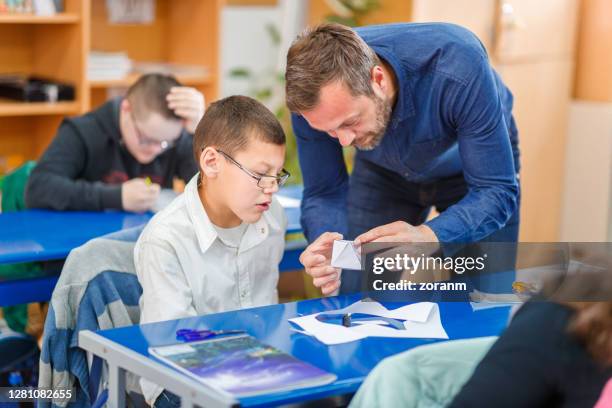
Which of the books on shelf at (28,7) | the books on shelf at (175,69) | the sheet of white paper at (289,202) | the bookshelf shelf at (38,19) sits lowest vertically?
the sheet of white paper at (289,202)

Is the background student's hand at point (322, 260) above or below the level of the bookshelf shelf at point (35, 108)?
below

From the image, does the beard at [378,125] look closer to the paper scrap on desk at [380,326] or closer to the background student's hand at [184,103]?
the paper scrap on desk at [380,326]

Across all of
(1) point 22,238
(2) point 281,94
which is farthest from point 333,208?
(2) point 281,94

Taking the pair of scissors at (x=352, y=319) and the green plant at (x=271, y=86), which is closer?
the pair of scissors at (x=352, y=319)

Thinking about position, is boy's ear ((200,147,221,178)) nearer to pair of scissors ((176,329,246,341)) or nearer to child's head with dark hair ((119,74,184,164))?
pair of scissors ((176,329,246,341))

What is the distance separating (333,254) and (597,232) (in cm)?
342

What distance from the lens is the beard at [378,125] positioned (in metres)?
2.38

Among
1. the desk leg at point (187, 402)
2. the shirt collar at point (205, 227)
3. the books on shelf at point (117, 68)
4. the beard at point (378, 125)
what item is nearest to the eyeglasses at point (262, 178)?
the shirt collar at point (205, 227)

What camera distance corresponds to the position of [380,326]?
7.24ft

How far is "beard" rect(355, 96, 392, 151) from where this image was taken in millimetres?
2379

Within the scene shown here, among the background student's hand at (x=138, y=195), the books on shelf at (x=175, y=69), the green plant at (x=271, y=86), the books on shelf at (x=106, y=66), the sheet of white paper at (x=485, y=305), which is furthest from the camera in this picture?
the green plant at (x=271, y=86)

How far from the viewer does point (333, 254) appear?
2.37 meters

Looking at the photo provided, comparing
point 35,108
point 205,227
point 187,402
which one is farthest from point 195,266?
point 35,108

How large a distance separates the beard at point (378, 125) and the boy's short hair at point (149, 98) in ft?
3.85
